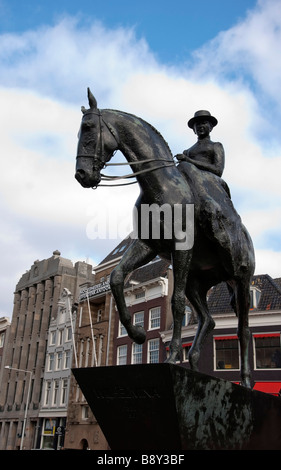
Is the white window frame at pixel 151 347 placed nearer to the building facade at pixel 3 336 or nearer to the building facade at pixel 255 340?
the building facade at pixel 255 340

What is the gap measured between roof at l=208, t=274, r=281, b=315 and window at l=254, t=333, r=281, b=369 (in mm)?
1728

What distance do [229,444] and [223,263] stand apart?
6.38 feet

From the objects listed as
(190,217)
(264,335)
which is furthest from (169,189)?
(264,335)

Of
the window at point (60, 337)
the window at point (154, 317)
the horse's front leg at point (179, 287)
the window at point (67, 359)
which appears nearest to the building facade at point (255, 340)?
the window at point (154, 317)

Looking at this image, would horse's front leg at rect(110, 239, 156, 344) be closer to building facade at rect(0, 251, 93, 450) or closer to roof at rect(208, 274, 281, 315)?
roof at rect(208, 274, 281, 315)

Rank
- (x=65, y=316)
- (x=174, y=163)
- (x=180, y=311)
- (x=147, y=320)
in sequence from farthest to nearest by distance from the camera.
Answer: (x=65, y=316) → (x=147, y=320) → (x=174, y=163) → (x=180, y=311)

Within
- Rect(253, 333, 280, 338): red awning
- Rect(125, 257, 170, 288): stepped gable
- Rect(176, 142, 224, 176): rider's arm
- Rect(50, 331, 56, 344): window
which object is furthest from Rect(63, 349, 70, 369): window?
Rect(176, 142, 224, 176): rider's arm

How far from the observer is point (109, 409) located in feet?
14.4

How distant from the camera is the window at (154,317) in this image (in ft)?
111

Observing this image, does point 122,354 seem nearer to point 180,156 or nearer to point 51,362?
point 51,362

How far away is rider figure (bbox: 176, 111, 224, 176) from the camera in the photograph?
583 cm

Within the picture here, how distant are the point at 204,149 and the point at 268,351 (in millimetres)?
21479

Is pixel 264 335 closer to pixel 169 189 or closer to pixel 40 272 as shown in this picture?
pixel 169 189

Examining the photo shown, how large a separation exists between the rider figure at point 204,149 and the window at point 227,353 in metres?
21.9
